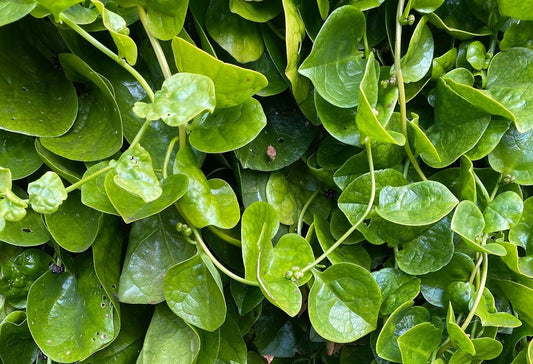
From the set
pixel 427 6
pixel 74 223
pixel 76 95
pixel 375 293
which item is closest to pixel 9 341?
pixel 74 223

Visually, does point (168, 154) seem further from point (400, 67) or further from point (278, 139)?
point (400, 67)

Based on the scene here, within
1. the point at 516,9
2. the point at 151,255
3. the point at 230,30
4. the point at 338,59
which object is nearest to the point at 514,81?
the point at 516,9

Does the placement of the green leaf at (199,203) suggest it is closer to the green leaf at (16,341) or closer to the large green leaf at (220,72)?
the large green leaf at (220,72)

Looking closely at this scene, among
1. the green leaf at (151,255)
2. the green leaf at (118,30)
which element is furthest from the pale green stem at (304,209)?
the green leaf at (118,30)

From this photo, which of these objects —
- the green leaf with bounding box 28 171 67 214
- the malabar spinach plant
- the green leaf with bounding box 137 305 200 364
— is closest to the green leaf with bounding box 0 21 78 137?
the malabar spinach plant

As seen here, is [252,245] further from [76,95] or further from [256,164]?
[76,95]

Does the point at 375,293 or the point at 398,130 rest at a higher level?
the point at 398,130
